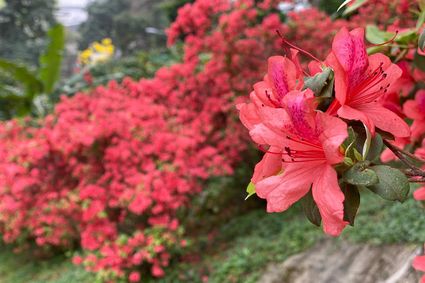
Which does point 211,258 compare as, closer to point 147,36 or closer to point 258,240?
point 258,240

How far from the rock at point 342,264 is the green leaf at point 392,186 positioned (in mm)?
1953

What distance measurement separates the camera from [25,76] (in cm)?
716

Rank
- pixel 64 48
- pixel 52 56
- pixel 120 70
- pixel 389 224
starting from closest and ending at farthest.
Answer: pixel 389 224 < pixel 52 56 < pixel 64 48 < pixel 120 70

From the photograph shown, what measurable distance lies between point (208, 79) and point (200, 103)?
0.89 feet

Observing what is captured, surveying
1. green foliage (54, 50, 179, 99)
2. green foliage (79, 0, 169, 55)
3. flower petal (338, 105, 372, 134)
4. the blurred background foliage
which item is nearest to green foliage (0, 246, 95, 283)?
the blurred background foliage

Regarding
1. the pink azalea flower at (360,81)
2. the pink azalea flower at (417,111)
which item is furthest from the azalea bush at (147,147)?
the pink azalea flower at (360,81)

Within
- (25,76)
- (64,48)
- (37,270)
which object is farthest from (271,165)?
(64,48)

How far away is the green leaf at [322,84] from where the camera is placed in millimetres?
621

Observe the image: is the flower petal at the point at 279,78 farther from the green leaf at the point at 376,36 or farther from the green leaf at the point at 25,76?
the green leaf at the point at 25,76

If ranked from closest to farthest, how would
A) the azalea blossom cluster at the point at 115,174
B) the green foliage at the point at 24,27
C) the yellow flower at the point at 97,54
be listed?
the azalea blossom cluster at the point at 115,174, the yellow flower at the point at 97,54, the green foliage at the point at 24,27

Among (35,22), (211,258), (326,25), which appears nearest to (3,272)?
(211,258)

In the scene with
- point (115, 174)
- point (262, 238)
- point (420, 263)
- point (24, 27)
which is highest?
point (24, 27)

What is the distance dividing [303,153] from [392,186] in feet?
0.40

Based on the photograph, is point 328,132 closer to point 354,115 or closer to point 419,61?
point 354,115
